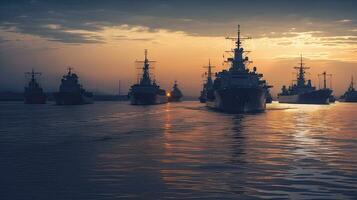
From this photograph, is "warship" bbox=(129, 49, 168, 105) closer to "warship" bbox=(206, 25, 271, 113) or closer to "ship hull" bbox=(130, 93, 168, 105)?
"ship hull" bbox=(130, 93, 168, 105)

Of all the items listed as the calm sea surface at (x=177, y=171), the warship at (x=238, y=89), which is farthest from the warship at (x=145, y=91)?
the calm sea surface at (x=177, y=171)

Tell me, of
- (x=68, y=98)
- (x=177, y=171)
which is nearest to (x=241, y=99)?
(x=177, y=171)

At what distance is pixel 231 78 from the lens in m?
112

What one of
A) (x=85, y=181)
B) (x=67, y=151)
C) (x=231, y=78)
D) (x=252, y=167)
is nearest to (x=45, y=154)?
(x=67, y=151)

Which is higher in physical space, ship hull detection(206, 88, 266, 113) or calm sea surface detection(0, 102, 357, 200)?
ship hull detection(206, 88, 266, 113)

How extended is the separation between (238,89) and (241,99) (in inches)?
153

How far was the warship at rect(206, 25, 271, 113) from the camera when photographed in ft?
325

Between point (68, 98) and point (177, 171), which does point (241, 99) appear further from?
point (68, 98)

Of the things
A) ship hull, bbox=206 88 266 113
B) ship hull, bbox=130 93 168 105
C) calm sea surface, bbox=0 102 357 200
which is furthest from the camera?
ship hull, bbox=130 93 168 105

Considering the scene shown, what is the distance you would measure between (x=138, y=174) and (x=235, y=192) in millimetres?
5310

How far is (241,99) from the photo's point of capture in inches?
3898

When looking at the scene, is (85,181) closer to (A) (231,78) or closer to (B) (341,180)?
(B) (341,180)

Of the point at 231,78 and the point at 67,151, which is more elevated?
the point at 231,78

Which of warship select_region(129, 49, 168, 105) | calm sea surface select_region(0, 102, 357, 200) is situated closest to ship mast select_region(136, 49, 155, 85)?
warship select_region(129, 49, 168, 105)
